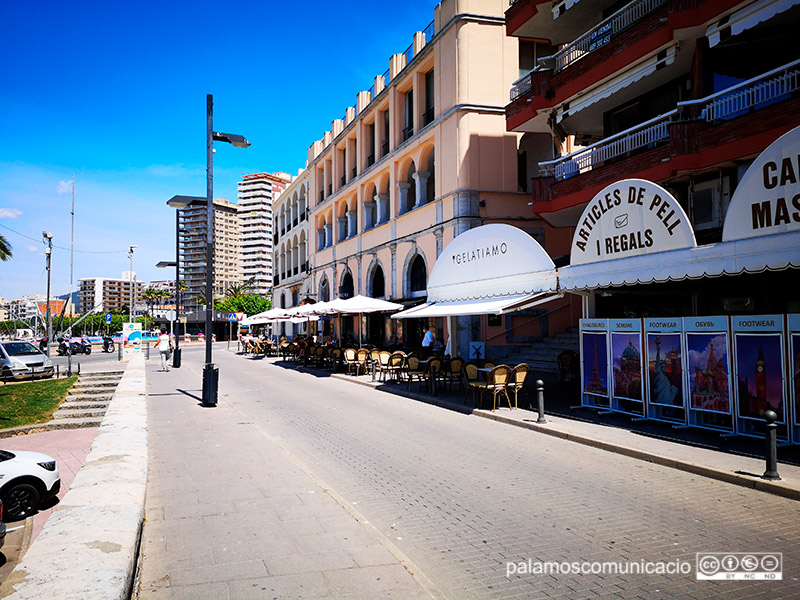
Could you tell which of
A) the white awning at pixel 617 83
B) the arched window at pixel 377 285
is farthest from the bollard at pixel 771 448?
the arched window at pixel 377 285

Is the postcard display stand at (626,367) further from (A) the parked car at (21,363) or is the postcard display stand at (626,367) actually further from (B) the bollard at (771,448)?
(A) the parked car at (21,363)

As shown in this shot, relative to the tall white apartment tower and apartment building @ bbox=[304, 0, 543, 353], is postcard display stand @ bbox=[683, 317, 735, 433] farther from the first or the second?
the tall white apartment tower

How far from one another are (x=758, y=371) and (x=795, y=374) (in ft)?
1.79

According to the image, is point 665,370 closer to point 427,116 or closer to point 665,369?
point 665,369

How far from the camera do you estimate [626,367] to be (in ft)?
37.2

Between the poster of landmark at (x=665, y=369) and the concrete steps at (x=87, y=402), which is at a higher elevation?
the poster of landmark at (x=665, y=369)

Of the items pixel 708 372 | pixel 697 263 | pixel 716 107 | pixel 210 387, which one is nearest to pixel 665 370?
pixel 708 372

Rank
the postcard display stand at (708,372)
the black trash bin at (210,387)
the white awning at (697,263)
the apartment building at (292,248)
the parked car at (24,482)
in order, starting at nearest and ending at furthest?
the parked car at (24,482)
the white awning at (697,263)
the postcard display stand at (708,372)
the black trash bin at (210,387)
the apartment building at (292,248)

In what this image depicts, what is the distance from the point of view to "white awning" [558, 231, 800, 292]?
8398mm

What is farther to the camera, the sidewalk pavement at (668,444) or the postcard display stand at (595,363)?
the postcard display stand at (595,363)

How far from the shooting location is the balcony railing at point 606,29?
14.7 metres

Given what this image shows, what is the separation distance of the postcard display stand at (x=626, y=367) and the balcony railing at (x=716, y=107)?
17.7 feet

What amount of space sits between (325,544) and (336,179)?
38.2m

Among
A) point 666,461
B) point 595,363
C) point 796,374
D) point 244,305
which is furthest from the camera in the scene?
point 244,305
